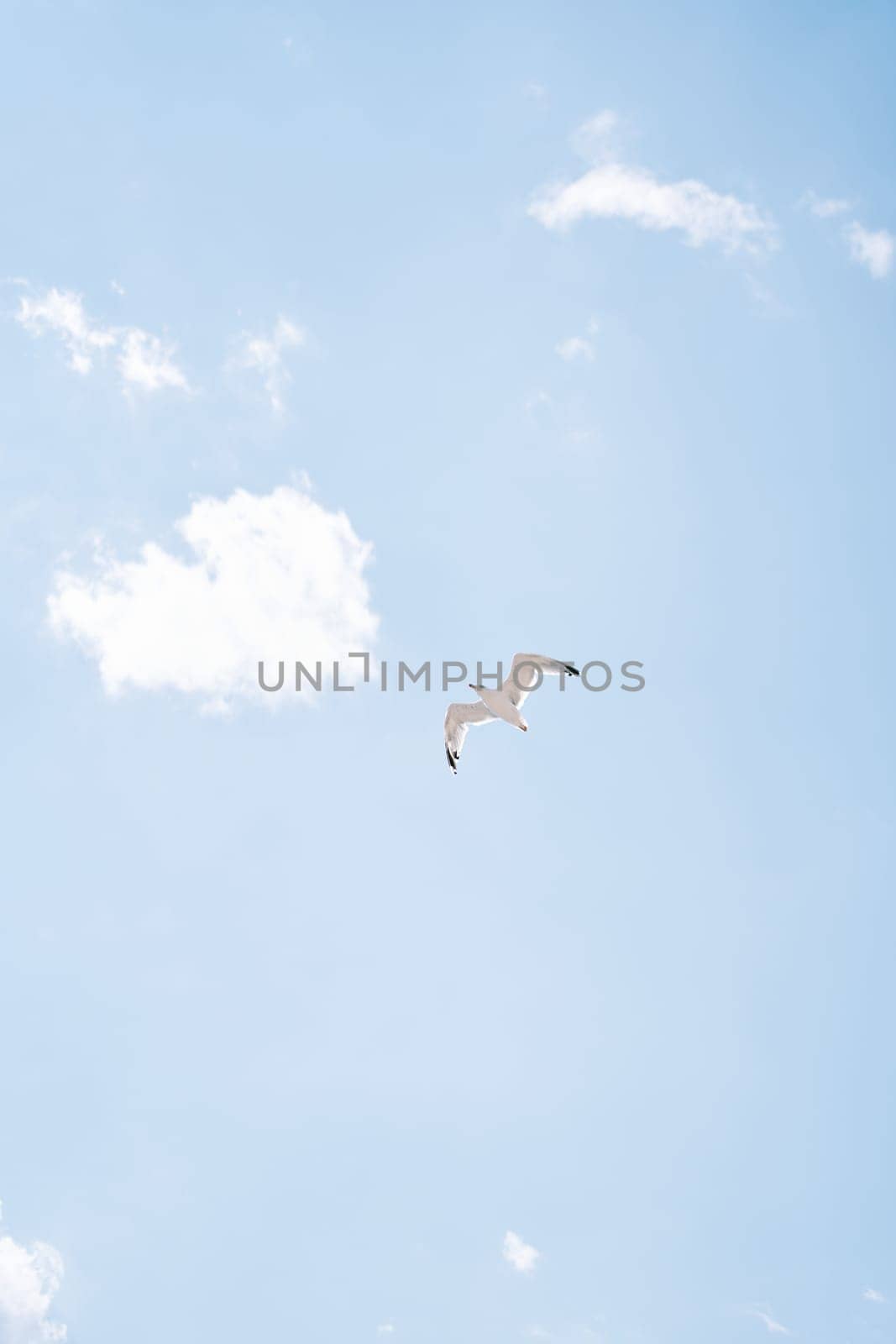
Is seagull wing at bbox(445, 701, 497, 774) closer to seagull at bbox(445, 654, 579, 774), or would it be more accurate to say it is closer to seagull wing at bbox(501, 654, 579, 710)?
seagull at bbox(445, 654, 579, 774)

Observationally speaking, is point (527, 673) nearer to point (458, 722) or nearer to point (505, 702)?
point (505, 702)

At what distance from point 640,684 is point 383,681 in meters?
8.35

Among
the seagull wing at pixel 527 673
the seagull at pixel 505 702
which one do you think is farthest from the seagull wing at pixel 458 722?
the seagull wing at pixel 527 673

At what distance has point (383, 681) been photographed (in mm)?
32969

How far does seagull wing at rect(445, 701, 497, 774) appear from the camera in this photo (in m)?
33.1

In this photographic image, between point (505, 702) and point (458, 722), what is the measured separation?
8.15ft

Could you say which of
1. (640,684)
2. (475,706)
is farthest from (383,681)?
(640,684)

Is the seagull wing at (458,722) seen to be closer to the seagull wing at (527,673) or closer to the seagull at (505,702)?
the seagull at (505,702)

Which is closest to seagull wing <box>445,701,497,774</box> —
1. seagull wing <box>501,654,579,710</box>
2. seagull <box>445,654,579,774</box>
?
seagull <box>445,654,579,774</box>

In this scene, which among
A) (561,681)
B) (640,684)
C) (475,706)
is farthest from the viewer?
(640,684)

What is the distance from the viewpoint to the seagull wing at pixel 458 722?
33.1 metres

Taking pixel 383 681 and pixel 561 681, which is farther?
pixel 383 681

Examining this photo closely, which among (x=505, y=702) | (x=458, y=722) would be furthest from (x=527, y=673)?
(x=458, y=722)

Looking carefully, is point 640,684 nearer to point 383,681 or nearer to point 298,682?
point 383,681
